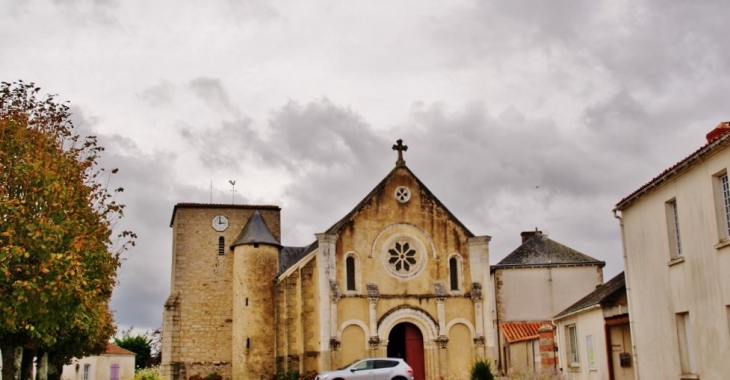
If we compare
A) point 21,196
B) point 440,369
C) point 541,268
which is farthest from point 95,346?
point 541,268

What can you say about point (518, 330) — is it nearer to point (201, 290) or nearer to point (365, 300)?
point (365, 300)

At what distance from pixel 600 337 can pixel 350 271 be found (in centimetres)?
1524

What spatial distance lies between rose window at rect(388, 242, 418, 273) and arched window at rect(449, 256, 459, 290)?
176 cm

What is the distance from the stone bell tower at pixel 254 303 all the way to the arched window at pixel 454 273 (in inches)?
371

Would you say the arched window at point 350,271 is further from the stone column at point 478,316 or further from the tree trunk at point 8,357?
the tree trunk at point 8,357

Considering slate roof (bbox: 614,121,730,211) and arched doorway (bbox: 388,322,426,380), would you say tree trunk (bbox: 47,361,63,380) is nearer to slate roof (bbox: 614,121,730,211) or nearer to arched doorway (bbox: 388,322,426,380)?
arched doorway (bbox: 388,322,426,380)

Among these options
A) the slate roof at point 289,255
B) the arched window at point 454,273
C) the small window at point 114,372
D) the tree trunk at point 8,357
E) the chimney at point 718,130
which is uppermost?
the slate roof at point 289,255

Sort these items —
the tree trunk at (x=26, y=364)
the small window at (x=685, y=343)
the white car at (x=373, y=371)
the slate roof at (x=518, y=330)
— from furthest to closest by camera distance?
the slate roof at (x=518, y=330)
the tree trunk at (x=26, y=364)
the white car at (x=373, y=371)
the small window at (x=685, y=343)

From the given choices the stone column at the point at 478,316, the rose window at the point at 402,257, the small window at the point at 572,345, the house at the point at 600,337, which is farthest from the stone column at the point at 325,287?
the small window at the point at 572,345

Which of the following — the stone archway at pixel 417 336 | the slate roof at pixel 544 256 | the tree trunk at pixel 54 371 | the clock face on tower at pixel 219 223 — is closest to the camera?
the stone archway at pixel 417 336

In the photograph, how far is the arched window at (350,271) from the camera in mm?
36250

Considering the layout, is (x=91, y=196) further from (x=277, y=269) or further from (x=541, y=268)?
(x=541, y=268)

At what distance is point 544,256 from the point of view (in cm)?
4334

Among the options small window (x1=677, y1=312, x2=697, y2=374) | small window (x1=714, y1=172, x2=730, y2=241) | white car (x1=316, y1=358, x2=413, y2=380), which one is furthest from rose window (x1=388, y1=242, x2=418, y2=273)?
small window (x1=714, y1=172, x2=730, y2=241)
